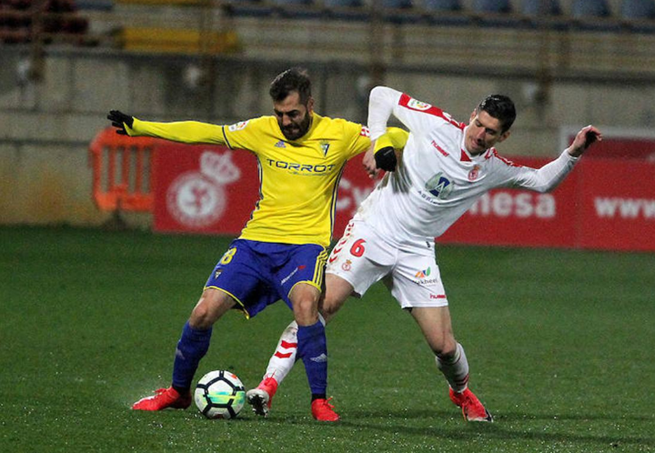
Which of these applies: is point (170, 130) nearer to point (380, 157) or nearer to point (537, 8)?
point (380, 157)

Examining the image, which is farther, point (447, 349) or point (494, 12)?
point (494, 12)

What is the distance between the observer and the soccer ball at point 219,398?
19.7 feet

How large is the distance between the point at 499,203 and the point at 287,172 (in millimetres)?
10761

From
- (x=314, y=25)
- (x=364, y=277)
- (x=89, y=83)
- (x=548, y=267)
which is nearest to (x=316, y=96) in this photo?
(x=314, y=25)

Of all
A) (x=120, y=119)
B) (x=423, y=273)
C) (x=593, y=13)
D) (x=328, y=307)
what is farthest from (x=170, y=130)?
(x=593, y=13)

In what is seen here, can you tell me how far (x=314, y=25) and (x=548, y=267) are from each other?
679 centimetres

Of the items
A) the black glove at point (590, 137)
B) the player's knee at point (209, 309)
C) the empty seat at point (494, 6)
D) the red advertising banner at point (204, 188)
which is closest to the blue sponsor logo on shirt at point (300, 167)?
the player's knee at point (209, 309)

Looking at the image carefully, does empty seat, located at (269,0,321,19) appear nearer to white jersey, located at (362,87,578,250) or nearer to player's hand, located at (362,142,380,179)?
white jersey, located at (362,87,578,250)

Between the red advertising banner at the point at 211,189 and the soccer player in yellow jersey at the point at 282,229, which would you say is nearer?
the soccer player in yellow jersey at the point at 282,229

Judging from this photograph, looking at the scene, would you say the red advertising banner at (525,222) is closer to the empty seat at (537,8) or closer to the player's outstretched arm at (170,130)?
the empty seat at (537,8)

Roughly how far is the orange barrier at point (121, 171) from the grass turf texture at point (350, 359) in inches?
113

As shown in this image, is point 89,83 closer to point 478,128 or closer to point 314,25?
point 314,25

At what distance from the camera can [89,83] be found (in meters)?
18.4

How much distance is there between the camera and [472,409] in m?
6.48
